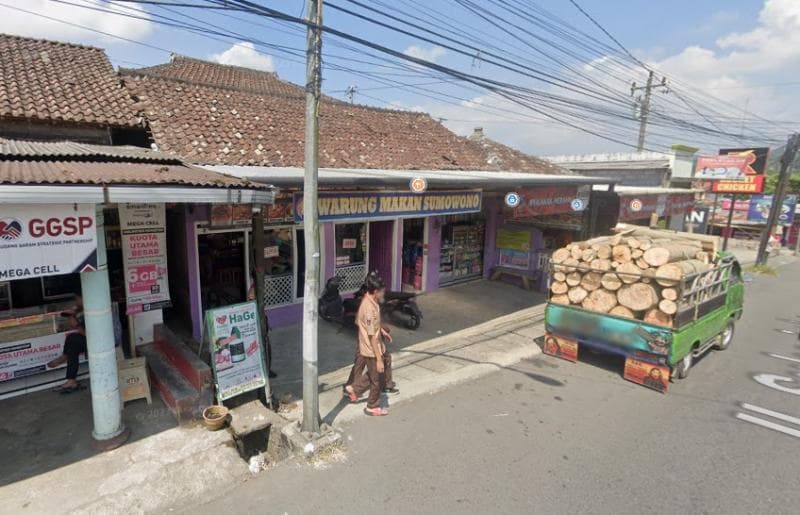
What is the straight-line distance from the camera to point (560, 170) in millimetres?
15617

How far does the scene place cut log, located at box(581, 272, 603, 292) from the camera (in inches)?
295

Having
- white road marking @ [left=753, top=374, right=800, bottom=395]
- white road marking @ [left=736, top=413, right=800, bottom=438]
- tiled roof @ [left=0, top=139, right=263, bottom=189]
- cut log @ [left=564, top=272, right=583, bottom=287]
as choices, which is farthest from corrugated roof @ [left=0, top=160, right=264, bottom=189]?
white road marking @ [left=753, top=374, right=800, bottom=395]

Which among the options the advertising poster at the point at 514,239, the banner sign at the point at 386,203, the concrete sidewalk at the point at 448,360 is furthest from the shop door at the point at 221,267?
the advertising poster at the point at 514,239

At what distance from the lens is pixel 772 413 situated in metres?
6.29

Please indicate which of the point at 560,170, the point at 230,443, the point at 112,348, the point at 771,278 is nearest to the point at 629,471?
the point at 230,443

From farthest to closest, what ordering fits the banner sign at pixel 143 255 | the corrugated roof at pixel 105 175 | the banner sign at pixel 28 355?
the banner sign at pixel 143 255 < the banner sign at pixel 28 355 < the corrugated roof at pixel 105 175

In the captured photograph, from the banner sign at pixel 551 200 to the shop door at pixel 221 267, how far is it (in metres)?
6.32

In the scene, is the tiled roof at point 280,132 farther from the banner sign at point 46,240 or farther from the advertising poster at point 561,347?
the advertising poster at point 561,347

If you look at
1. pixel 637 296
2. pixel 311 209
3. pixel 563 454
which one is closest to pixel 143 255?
pixel 311 209

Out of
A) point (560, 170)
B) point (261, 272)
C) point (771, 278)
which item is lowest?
point (771, 278)

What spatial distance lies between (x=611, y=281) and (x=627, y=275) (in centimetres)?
28

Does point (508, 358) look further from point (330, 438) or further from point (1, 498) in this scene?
point (1, 498)

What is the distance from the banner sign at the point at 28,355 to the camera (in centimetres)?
592

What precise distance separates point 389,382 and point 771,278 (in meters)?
19.2
